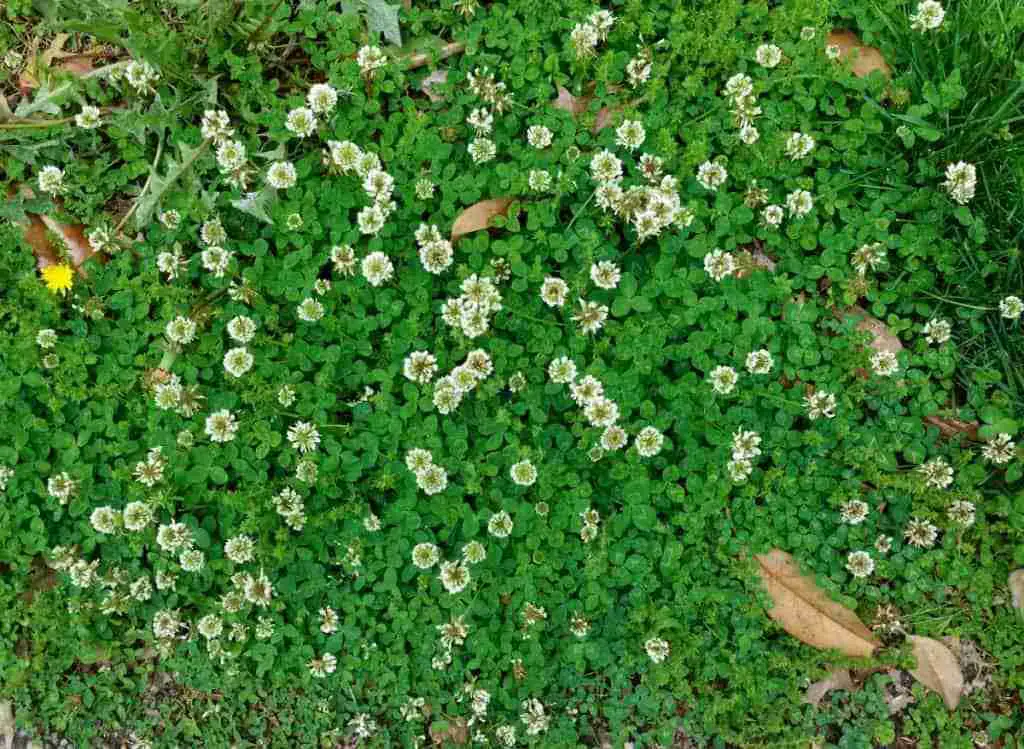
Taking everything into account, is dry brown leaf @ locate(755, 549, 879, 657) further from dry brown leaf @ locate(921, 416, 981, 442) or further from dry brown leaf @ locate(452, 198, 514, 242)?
dry brown leaf @ locate(452, 198, 514, 242)

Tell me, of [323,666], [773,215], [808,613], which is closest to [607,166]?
[773,215]

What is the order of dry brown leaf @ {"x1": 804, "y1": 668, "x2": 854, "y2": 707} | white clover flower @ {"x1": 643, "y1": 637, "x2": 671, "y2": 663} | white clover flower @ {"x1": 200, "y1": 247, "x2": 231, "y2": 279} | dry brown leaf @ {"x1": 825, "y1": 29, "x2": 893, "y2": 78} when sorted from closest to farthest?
white clover flower @ {"x1": 643, "y1": 637, "x2": 671, "y2": 663}
dry brown leaf @ {"x1": 804, "y1": 668, "x2": 854, "y2": 707}
white clover flower @ {"x1": 200, "y1": 247, "x2": 231, "y2": 279}
dry brown leaf @ {"x1": 825, "y1": 29, "x2": 893, "y2": 78}

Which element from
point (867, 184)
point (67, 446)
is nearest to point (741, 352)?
point (867, 184)

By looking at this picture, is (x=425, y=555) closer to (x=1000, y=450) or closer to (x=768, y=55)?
(x=1000, y=450)

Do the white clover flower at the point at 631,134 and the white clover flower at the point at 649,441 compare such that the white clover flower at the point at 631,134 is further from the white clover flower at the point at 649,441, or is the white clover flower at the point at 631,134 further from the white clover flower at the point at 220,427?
the white clover flower at the point at 220,427

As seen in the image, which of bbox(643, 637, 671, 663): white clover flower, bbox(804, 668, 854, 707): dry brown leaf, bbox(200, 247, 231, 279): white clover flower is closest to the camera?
bbox(643, 637, 671, 663): white clover flower

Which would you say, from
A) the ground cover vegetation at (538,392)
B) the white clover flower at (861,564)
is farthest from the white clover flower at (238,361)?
the white clover flower at (861,564)

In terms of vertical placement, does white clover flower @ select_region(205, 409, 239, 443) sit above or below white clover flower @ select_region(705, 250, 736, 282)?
below

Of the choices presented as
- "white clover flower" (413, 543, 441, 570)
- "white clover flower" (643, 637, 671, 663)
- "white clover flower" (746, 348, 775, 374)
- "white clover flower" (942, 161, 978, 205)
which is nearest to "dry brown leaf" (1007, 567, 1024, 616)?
"white clover flower" (746, 348, 775, 374)

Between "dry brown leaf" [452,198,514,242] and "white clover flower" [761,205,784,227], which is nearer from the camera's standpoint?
"white clover flower" [761,205,784,227]
